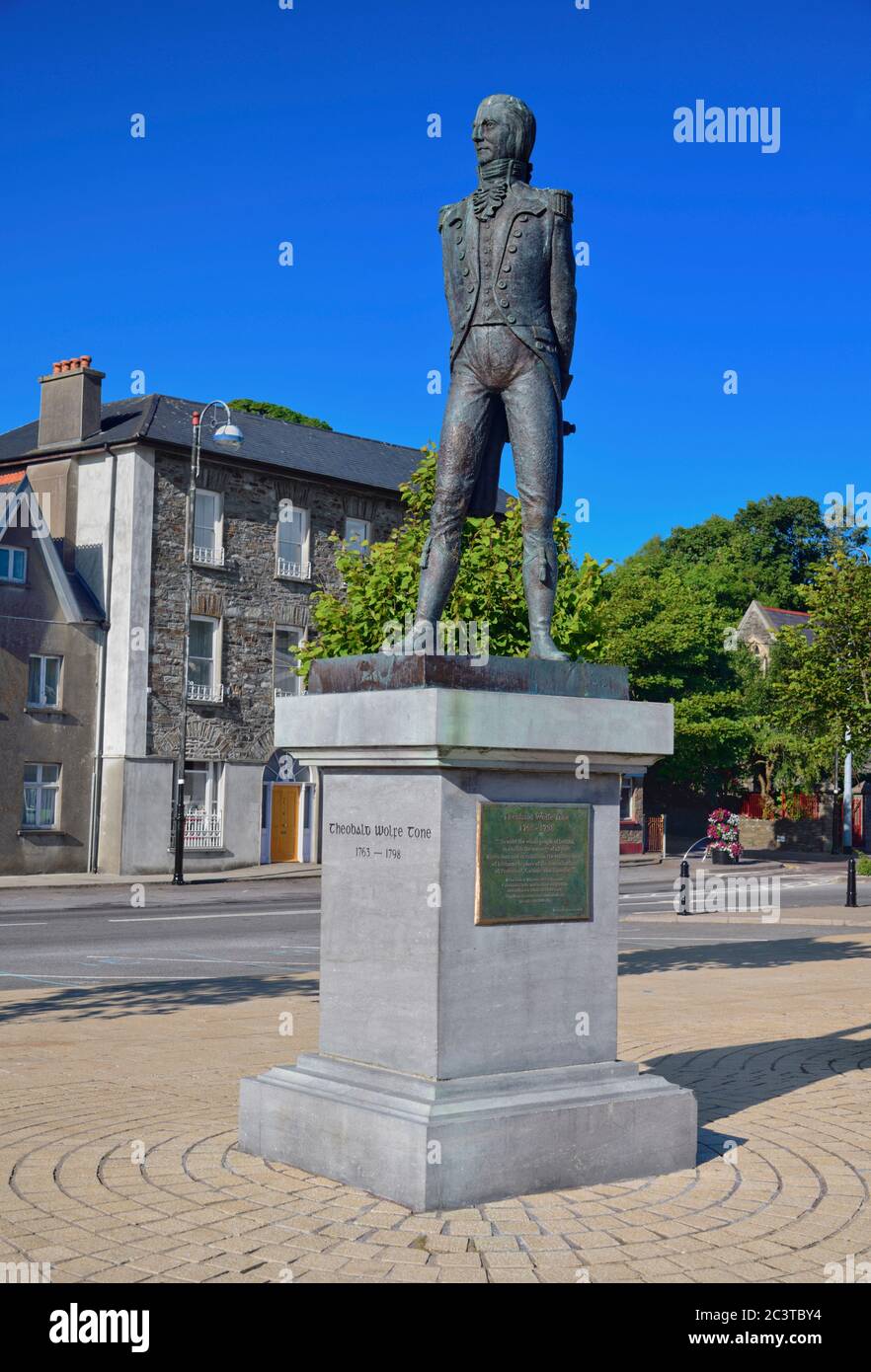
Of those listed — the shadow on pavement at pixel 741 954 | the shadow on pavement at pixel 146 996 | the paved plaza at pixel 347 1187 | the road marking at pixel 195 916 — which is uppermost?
the paved plaza at pixel 347 1187

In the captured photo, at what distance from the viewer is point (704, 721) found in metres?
50.0

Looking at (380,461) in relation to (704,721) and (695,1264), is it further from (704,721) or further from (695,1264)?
(695,1264)

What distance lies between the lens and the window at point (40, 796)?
3356 cm

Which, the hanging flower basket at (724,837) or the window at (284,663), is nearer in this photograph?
the window at (284,663)

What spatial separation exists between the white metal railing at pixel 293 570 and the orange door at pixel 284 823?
5917mm

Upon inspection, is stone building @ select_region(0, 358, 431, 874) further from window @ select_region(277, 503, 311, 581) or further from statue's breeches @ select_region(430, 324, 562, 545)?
statue's breeches @ select_region(430, 324, 562, 545)

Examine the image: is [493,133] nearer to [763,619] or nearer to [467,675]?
[467,675]

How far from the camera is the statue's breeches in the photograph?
718 cm

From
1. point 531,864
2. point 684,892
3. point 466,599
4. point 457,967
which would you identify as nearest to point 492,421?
point 531,864

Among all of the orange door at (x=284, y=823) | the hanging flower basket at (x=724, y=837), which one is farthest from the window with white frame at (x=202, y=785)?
the hanging flower basket at (x=724, y=837)

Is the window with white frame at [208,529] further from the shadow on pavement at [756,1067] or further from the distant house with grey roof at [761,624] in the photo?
the distant house with grey roof at [761,624]

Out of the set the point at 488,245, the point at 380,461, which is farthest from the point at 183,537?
the point at 488,245

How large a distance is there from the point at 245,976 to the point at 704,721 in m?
37.0

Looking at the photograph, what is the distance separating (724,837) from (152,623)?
20160mm
